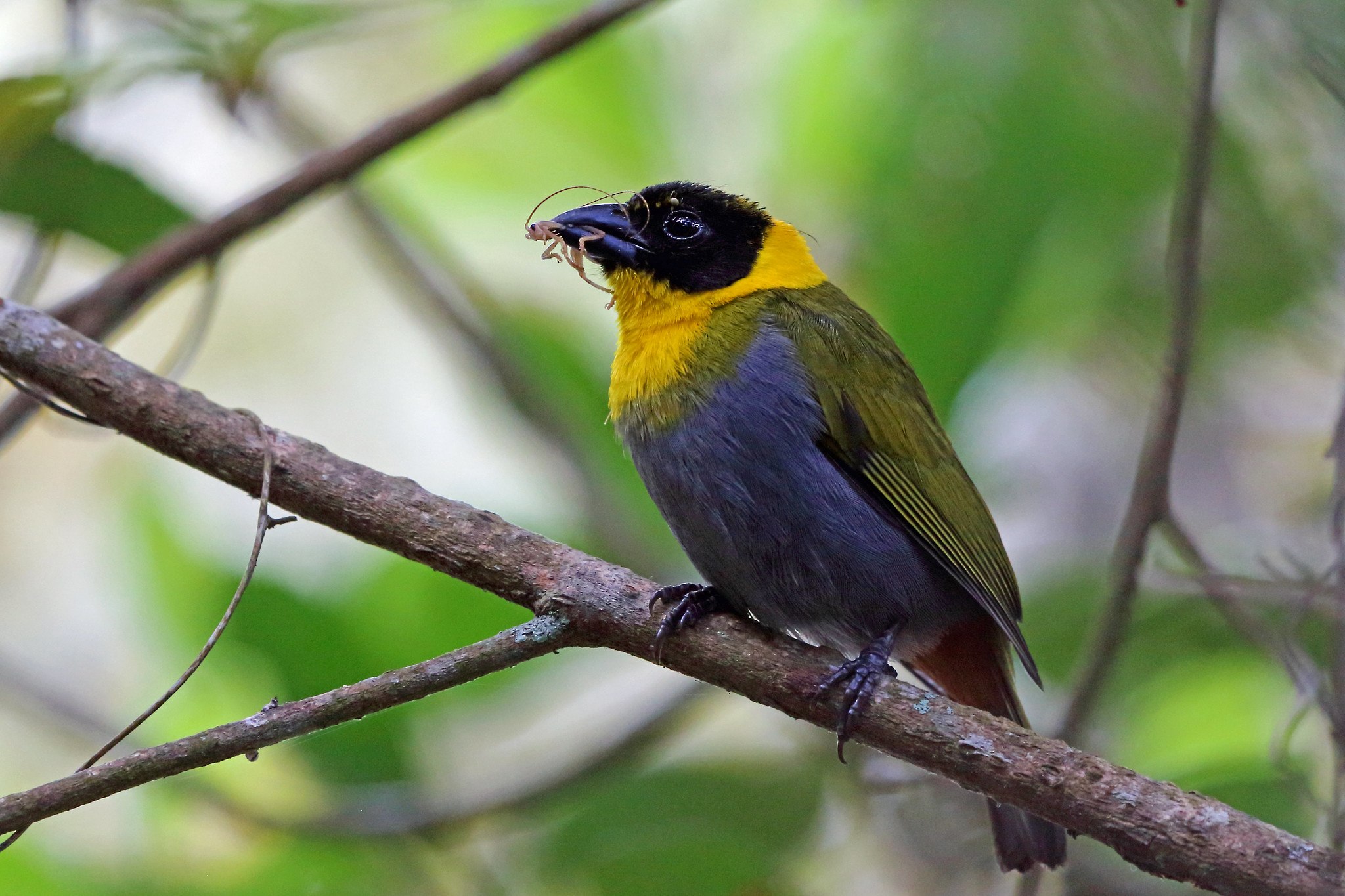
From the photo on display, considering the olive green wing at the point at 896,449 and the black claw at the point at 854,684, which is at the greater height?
the olive green wing at the point at 896,449

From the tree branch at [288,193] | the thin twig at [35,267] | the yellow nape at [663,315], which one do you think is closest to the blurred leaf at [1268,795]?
the yellow nape at [663,315]

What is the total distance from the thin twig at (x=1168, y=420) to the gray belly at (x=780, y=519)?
0.42 m

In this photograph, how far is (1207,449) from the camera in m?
5.32

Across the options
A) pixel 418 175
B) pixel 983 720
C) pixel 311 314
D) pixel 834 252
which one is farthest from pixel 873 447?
pixel 311 314

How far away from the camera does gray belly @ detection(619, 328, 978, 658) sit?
2805mm

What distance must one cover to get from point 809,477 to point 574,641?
733 millimetres

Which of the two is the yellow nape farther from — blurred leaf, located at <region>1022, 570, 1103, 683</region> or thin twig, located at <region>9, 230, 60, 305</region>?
thin twig, located at <region>9, 230, 60, 305</region>

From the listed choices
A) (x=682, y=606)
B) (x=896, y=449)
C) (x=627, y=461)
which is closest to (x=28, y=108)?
(x=627, y=461)

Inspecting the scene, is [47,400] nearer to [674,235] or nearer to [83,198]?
[83,198]

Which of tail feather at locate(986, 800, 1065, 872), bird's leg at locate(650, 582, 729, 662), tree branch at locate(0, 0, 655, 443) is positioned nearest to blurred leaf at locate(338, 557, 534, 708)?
bird's leg at locate(650, 582, 729, 662)

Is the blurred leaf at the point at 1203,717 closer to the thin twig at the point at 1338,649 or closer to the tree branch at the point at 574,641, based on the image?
the thin twig at the point at 1338,649

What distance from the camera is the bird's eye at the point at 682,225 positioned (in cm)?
334

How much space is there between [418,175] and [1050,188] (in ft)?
7.78

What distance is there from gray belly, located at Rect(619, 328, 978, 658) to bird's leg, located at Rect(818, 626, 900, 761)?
0.27 metres
